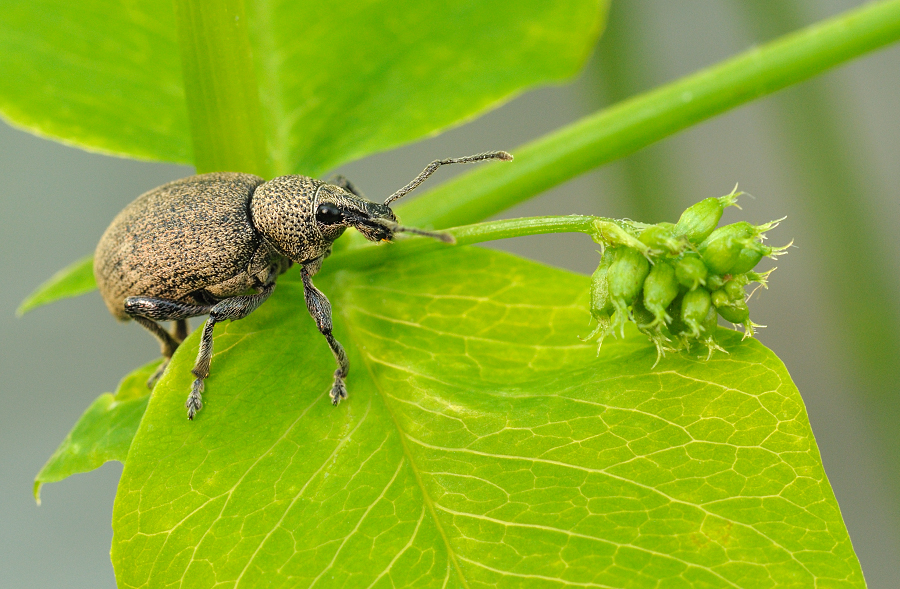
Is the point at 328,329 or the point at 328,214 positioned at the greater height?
the point at 328,214

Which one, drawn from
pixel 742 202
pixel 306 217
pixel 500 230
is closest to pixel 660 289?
pixel 500 230

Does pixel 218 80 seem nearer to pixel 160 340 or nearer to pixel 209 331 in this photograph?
pixel 209 331

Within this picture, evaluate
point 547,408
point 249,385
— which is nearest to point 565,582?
point 547,408

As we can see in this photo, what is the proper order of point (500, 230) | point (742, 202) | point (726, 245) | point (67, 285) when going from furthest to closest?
1. point (742, 202)
2. point (67, 285)
3. point (500, 230)
4. point (726, 245)

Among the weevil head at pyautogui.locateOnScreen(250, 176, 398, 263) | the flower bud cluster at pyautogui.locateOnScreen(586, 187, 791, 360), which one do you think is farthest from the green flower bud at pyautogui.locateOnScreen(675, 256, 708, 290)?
the weevil head at pyautogui.locateOnScreen(250, 176, 398, 263)

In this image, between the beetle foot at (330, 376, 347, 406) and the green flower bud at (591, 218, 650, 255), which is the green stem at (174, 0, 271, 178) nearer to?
the beetle foot at (330, 376, 347, 406)

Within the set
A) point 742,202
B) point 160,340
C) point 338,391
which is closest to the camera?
point 338,391

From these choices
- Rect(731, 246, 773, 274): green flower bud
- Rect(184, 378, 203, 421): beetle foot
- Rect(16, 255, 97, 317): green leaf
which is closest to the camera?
Rect(731, 246, 773, 274): green flower bud
